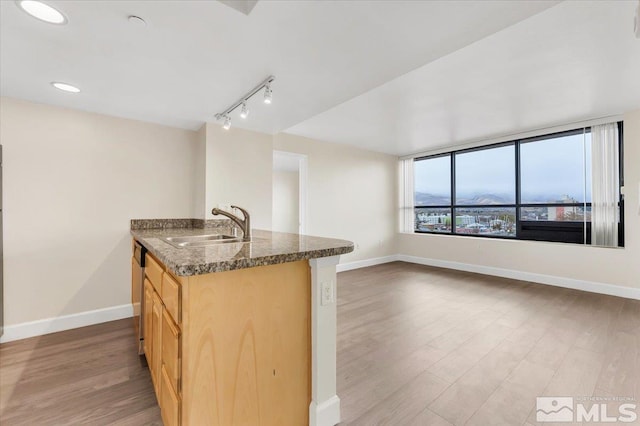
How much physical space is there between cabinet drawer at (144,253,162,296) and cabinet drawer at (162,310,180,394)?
205 millimetres

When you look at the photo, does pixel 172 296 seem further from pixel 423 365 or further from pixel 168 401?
pixel 423 365

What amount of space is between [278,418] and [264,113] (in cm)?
272

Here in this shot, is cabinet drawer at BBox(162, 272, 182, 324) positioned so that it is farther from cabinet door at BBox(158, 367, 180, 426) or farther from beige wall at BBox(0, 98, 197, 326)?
beige wall at BBox(0, 98, 197, 326)

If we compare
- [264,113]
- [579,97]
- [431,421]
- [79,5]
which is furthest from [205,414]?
[579,97]

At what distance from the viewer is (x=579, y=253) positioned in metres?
4.07

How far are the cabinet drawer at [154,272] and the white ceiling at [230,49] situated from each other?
138 cm

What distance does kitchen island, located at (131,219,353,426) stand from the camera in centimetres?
115

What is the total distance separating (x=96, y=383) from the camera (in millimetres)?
1934

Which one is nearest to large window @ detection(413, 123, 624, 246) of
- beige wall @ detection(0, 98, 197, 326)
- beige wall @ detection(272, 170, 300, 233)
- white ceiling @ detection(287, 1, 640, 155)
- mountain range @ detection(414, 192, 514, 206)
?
mountain range @ detection(414, 192, 514, 206)

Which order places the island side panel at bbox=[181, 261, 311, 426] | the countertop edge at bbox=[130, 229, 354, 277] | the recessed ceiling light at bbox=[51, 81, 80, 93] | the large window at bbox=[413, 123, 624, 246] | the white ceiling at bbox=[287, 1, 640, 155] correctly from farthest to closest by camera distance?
1. the large window at bbox=[413, 123, 624, 246]
2. the recessed ceiling light at bbox=[51, 81, 80, 93]
3. the white ceiling at bbox=[287, 1, 640, 155]
4. the island side panel at bbox=[181, 261, 311, 426]
5. the countertop edge at bbox=[130, 229, 354, 277]

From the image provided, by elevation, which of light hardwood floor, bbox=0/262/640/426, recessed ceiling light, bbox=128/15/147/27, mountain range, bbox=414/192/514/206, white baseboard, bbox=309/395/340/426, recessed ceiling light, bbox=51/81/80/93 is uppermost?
recessed ceiling light, bbox=51/81/80/93

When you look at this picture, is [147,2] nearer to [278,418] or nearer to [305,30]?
[305,30]

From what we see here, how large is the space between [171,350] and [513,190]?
18.5ft

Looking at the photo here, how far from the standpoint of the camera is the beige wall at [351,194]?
16.2ft
